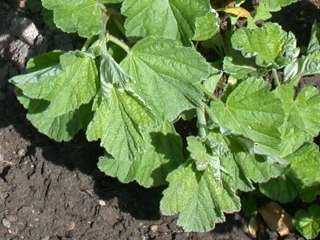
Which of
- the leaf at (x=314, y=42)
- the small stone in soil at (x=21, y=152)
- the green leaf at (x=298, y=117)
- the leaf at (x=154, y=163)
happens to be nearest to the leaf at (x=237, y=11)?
the leaf at (x=314, y=42)

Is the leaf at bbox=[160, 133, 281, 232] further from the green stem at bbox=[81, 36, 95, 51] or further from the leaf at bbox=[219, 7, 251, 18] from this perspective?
the leaf at bbox=[219, 7, 251, 18]

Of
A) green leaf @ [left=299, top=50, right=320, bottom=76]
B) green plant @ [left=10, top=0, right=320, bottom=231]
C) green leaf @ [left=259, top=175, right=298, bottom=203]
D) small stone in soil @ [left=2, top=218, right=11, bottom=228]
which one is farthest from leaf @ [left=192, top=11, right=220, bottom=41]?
small stone in soil @ [left=2, top=218, right=11, bottom=228]

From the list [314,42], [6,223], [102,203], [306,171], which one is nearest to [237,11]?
[314,42]

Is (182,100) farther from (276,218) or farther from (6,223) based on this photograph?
(6,223)

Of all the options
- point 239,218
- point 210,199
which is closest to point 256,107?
point 210,199

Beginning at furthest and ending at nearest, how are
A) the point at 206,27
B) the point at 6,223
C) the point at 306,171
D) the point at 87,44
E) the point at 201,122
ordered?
the point at 6,223, the point at 306,171, the point at 206,27, the point at 201,122, the point at 87,44

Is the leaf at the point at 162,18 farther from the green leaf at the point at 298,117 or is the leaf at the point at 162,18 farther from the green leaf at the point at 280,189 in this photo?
the green leaf at the point at 280,189
